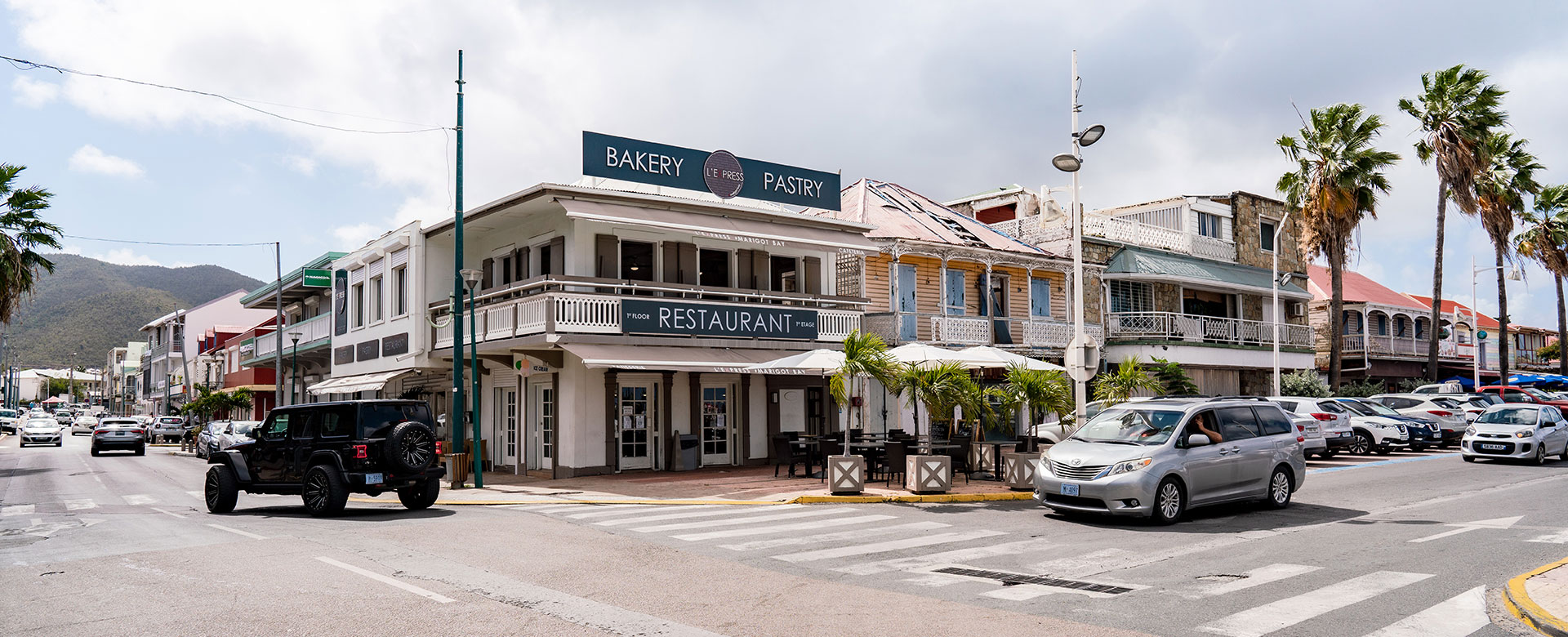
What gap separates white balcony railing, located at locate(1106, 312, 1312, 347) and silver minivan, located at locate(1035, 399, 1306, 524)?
1861cm

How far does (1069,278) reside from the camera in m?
32.1

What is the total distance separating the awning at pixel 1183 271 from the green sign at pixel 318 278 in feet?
82.5

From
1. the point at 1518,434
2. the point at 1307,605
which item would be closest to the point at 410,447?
the point at 1307,605

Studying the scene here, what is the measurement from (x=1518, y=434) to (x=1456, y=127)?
57.2 ft

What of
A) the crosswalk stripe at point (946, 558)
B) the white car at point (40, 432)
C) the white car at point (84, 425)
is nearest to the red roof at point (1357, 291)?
the crosswalk stripe at point (946, 558)

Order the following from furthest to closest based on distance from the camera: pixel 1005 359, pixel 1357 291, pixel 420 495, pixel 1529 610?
pixel 1357 291
pixel 1005 359
pixel 420 495
pixel 1529 610

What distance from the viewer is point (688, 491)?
1873 centimetres

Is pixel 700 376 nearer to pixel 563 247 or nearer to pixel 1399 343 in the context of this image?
pixel 563 247

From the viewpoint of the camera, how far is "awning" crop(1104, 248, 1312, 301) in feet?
108

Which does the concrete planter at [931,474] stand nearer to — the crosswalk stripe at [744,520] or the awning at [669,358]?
the crosswalk stripe at [744,520]

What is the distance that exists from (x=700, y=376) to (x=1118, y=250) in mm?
16387

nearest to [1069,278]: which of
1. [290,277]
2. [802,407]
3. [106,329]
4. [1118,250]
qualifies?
[1118,250]

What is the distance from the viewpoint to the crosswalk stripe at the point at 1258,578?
853cm

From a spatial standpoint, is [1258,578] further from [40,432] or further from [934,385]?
[40,432]
